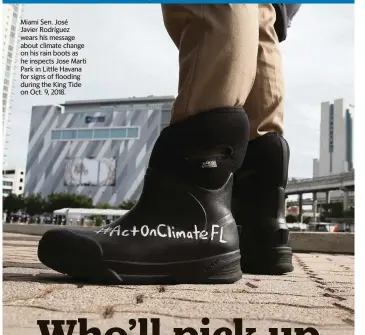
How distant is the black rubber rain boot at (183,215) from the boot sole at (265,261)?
167 mm

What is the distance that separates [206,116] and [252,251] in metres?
0.26

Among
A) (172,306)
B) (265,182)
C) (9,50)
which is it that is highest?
(9,50)

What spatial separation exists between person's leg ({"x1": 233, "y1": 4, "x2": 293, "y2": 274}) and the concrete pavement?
7.8 inches

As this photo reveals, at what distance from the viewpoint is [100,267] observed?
1.62 ft

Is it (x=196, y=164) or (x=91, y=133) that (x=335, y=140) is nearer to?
(x=196, y=164)

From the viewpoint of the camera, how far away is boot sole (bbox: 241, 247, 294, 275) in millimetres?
701

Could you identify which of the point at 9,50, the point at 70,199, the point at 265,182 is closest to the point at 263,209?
the point at 265,182

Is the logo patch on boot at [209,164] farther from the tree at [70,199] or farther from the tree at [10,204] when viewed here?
the tree at [70,199]

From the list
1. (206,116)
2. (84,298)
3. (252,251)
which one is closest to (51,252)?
(84,298)

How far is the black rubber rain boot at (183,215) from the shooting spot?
511 millimetres

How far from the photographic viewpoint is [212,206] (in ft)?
1.77

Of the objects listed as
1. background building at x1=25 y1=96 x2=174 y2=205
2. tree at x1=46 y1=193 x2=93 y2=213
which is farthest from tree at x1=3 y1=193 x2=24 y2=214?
tree at x1=46 y1=193 x2=93 y2=213

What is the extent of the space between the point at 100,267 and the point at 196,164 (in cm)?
14

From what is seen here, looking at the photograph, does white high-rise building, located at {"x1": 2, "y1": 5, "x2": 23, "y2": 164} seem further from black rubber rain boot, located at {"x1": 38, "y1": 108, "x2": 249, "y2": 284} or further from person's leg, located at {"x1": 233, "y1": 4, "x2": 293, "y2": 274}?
person's leg, located at {"x1": 233, "y1": 4, "x2": 293, "y2": 274}
